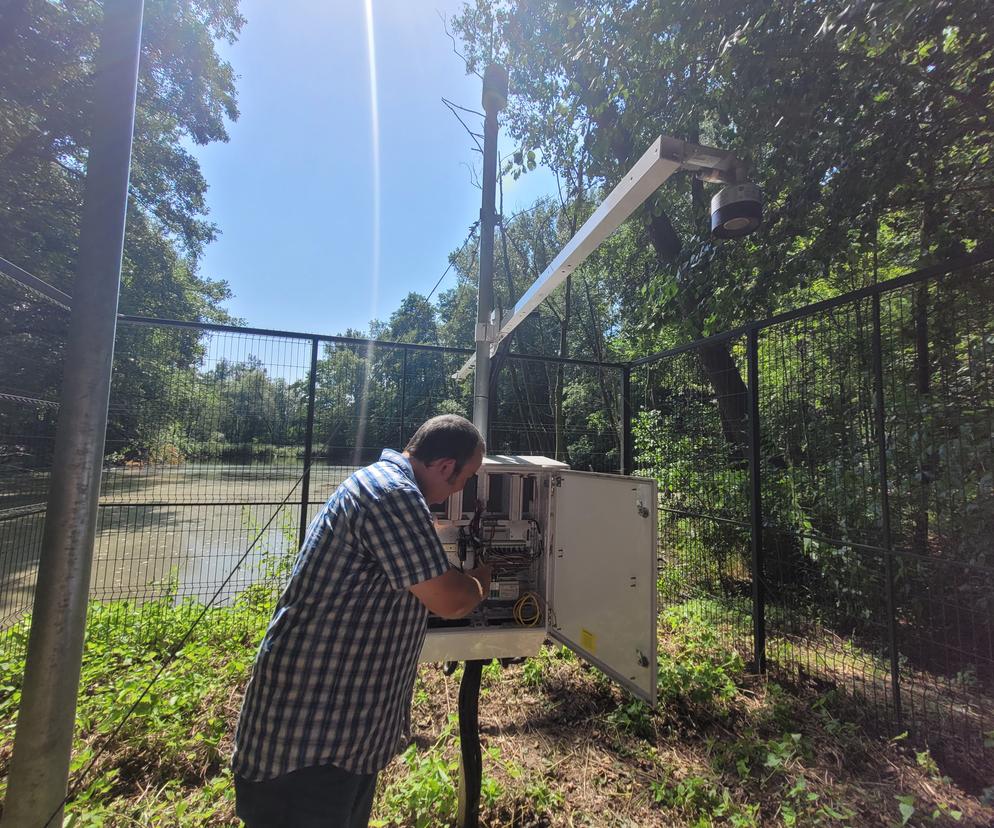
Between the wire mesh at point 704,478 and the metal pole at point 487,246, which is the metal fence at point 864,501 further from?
the metal pole at point 487,246

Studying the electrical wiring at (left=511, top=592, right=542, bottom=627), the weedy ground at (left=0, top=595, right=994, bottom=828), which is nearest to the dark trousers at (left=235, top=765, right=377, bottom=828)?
the weedy ground at (left=0, top=595, right=994, bottom=828)

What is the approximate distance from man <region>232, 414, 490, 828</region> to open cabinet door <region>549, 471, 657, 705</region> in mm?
1179

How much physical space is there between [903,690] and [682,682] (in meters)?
1.27

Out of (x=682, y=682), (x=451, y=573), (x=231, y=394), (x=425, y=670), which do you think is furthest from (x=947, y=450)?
(x=231, y=394)

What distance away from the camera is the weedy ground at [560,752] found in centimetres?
208

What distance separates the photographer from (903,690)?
2.71m

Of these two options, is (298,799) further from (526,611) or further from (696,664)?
(696,664)

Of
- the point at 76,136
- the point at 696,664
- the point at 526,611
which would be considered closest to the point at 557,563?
the point at 526,611

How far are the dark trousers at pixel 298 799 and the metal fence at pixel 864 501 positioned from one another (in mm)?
2851

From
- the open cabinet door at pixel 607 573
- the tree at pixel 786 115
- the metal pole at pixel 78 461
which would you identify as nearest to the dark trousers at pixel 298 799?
the metal pole at pixel 78 461

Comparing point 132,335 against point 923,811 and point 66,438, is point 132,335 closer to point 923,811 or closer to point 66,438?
point 66,438

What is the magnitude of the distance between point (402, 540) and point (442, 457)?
0.35m

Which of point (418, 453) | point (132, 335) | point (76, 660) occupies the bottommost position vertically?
point (76, 660)

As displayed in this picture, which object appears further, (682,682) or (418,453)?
(682,682)
